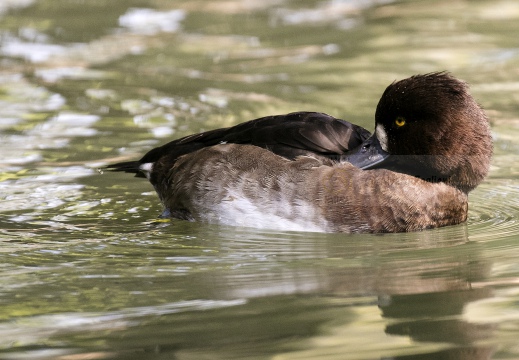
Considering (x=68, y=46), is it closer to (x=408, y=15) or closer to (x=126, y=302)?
(x=408, y=15)

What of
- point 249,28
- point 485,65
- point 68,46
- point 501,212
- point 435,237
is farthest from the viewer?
point 249,28

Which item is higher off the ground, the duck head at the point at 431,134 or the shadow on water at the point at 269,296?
the duck head at the point at 431,134

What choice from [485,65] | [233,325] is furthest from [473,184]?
[485,65]

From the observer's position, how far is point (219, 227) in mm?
6434

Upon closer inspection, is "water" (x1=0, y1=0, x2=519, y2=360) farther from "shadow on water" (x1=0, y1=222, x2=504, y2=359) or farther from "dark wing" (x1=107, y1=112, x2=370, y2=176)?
"dark wing" (x1=107, y1=112, x2=370, y2=176)

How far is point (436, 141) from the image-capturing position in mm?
6199

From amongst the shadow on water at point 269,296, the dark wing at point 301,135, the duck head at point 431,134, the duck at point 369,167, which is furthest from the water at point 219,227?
the dark wing at point 301,135

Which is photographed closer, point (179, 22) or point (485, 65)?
point (485, 65)

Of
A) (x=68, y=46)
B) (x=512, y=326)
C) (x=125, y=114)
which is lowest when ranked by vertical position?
(x=512, y=326)

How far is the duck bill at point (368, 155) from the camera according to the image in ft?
20.3

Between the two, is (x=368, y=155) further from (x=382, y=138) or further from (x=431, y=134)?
(x=431, y=134)

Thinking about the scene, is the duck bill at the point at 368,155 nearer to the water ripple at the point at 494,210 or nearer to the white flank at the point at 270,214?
the white flank at the point at 270,214

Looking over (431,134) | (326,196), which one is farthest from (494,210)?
(326,196)

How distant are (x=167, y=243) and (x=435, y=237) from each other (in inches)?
65.3
